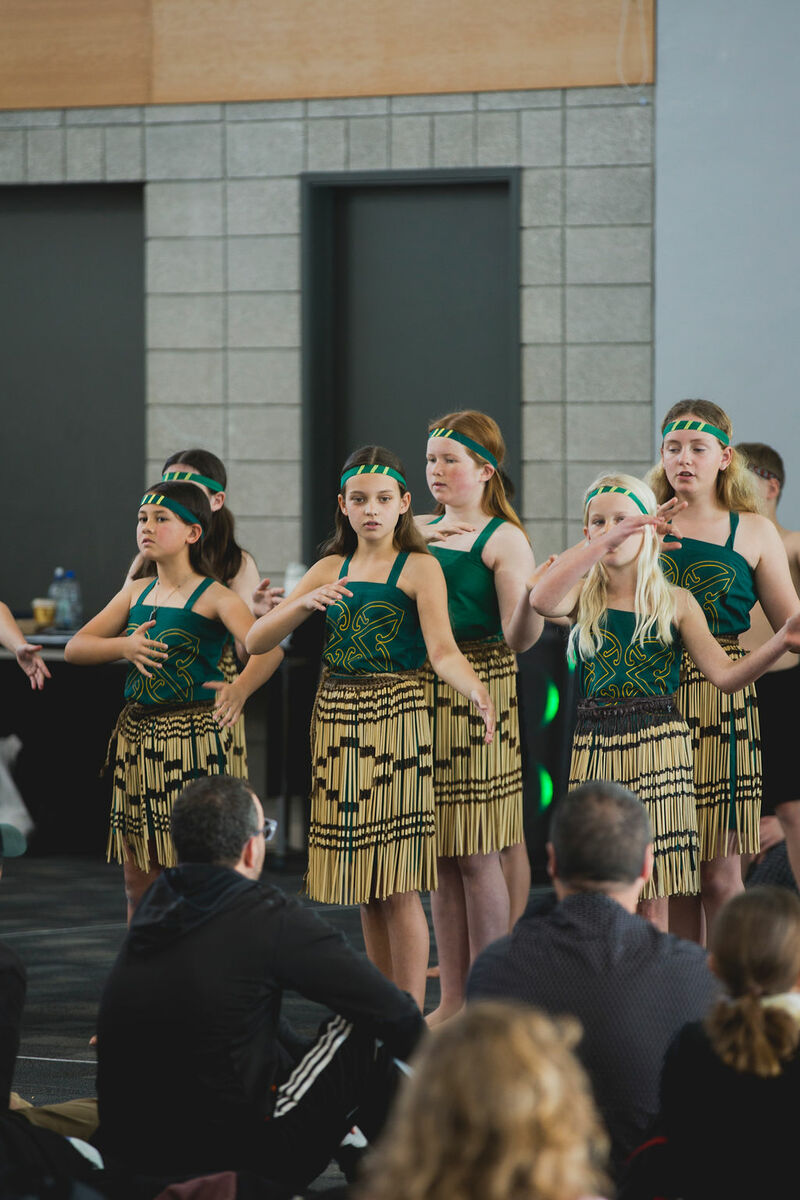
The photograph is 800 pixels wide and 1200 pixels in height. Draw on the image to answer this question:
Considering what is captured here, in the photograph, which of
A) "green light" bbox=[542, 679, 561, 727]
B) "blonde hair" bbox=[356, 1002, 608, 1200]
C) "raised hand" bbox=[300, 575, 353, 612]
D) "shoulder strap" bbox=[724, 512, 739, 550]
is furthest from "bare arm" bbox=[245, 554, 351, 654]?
"blonde hair" bbox=[356, 1002, 608, 1200]

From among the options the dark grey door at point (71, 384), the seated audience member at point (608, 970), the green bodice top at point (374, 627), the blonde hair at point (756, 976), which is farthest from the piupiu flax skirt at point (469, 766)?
the dark grey door at point (71, 384)

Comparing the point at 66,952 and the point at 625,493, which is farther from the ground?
the point at 625,493

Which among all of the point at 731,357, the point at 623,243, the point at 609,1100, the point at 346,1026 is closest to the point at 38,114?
the point at 623,243

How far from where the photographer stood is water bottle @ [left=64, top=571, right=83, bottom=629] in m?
6.57

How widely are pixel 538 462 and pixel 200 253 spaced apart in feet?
5.92

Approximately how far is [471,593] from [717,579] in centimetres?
60

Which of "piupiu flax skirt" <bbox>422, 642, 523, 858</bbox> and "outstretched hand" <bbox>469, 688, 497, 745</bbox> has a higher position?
"outstretched hand" <bbox>469, 688, 497, 745</bbox>

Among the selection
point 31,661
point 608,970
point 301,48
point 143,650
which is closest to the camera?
point 608,970

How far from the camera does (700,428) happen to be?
3551 mm

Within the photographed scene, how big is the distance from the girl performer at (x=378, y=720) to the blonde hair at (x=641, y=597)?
28 cm

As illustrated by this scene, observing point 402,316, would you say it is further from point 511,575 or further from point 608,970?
point 608,970

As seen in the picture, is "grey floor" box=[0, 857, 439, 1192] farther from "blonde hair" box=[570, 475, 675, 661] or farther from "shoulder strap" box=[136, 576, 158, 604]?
"blonde hair" box=[570, 475, 675, 661]

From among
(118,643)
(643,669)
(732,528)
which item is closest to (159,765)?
(118,643)

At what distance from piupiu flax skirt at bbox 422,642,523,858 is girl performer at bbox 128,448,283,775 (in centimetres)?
50
